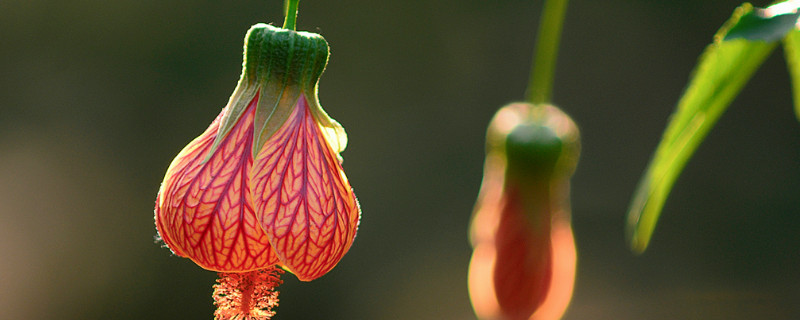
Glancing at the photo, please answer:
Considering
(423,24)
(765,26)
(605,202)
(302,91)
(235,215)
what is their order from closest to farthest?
(765,26) < (235,215) < (302,91) < (605,202) < (423,24)

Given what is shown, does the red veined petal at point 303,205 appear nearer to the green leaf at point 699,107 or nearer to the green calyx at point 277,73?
the green calyx at point 277,73

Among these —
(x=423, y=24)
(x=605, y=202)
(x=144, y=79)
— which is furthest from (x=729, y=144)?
(x=144, y=79)

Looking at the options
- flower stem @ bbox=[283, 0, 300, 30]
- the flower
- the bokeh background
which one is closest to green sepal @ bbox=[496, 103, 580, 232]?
the flower

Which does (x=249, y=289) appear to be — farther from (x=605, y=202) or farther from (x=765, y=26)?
(x=605, y=202)

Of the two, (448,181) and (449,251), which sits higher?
(448,181)

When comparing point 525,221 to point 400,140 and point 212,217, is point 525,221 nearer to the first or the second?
point 212,217

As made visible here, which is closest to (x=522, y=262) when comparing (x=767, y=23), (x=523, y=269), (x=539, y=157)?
(x=523, y=269)
